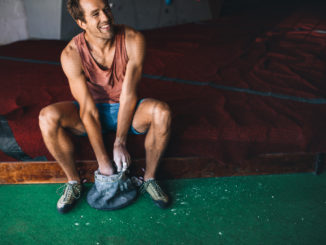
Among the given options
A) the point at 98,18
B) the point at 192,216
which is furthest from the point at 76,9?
the point at 192,216

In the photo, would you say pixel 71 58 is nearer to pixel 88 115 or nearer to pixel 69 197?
pixel 88 115

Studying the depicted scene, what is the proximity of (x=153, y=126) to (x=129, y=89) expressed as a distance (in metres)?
0.23

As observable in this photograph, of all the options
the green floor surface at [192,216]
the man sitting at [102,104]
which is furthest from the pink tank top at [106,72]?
the green floor surface at [192,216]

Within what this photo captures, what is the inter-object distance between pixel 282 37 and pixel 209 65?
4.12 feet

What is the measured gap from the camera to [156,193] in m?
1.54

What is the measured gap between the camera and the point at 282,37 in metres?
3.39

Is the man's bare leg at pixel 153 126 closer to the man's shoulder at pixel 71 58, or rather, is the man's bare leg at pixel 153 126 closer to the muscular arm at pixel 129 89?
the muscular arm at pixel 129 89

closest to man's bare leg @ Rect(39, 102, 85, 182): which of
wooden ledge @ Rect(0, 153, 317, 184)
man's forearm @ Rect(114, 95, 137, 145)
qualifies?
wooden ledge @ Rect(0, 153, 317, 184)

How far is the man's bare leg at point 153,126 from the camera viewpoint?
1470 millimetres

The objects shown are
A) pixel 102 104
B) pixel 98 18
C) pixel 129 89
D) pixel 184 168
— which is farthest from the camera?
pixel 184 168

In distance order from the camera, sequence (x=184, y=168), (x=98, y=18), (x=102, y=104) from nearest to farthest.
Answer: (x=98, y=18), (x=102, y=104), (x=184, y=168)

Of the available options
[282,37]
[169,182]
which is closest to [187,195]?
[169,182]

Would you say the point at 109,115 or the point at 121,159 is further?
the point at 109,115

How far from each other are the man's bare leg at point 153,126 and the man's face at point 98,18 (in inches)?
16.0
